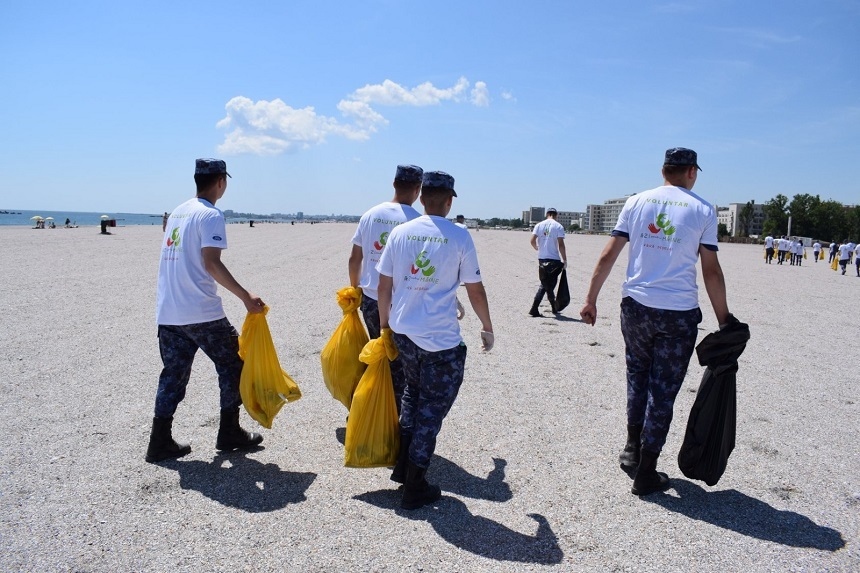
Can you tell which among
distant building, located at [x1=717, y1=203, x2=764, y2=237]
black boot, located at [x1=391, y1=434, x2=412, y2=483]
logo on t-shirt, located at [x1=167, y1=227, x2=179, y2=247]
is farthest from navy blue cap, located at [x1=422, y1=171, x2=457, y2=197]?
distant building, located at [x1=717, y1=203, x2=764, y2=237]

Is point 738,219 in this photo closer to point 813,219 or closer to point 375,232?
point 813,219

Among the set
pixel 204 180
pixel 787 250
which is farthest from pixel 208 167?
Answer: pixel 787 250

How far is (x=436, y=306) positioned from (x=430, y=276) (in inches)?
7.1

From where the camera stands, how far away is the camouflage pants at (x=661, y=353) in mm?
3553

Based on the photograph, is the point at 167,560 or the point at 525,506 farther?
the point at 525,506

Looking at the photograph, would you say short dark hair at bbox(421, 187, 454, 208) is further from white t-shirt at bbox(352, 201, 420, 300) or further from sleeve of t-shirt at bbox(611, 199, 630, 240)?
sleeve of t-shirt at bbox(611, 199, 630, 240)

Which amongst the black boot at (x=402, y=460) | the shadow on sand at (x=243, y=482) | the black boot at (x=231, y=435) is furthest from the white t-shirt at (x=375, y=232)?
the shadow on sand at (x=243, y=482)

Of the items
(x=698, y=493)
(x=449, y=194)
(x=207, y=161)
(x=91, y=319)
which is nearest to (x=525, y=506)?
(x=698, y=493)

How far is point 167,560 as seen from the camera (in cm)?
277

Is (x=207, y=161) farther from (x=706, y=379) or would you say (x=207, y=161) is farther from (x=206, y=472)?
(x=706, y=379)

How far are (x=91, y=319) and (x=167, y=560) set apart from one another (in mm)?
6964

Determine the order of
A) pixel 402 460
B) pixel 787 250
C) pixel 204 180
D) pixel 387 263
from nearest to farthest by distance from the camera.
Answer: pixel 387 263, pixel 402 460, pixel 204 180, pixel 787 250

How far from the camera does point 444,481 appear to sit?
12.3ft

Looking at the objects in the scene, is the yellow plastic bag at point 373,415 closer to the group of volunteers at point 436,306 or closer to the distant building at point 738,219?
the group of volunteers at point 436,306
